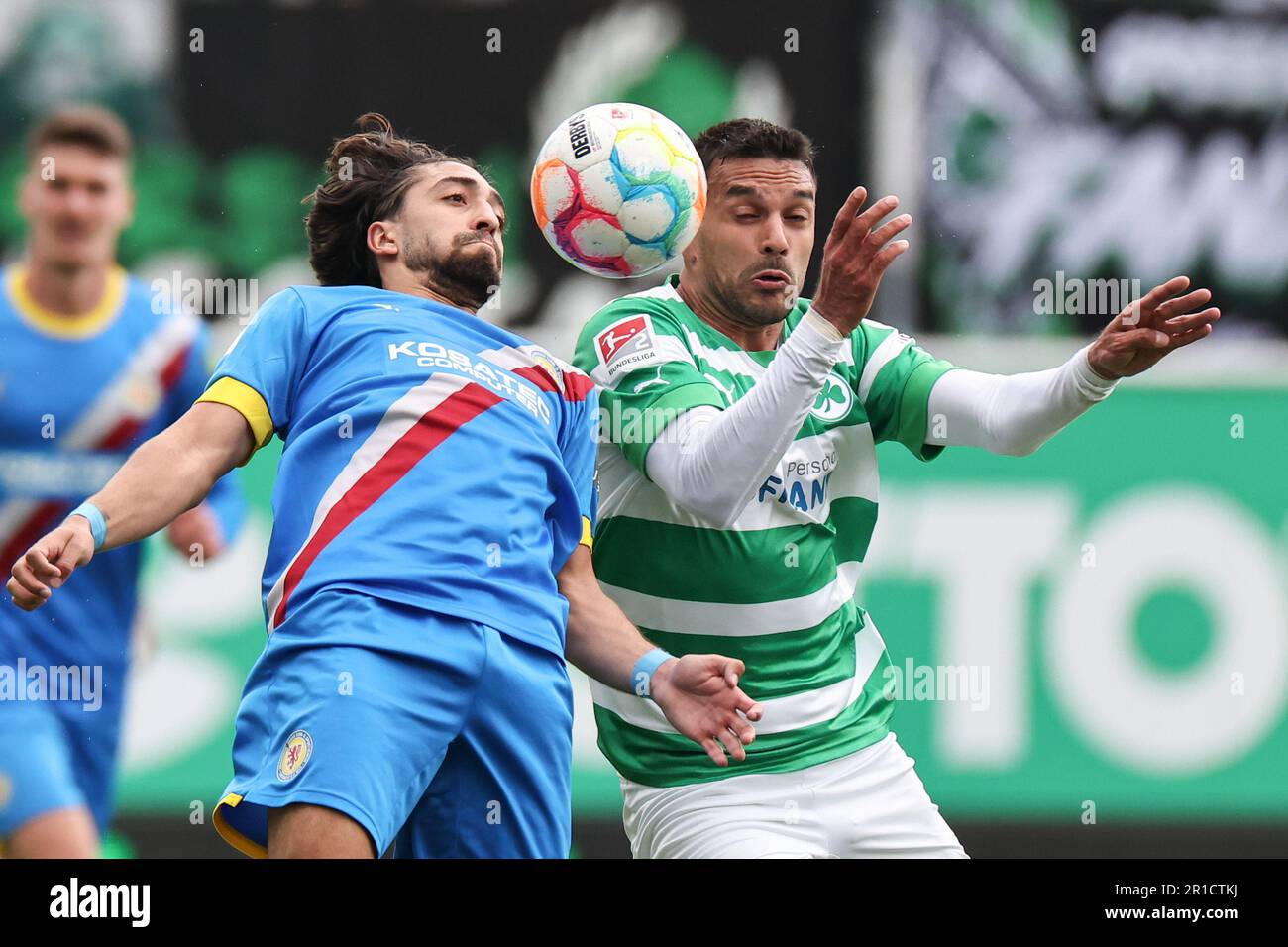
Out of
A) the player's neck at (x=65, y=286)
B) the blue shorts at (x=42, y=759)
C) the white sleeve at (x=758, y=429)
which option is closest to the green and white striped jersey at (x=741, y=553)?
the white sleeve at (x=758, y=429)

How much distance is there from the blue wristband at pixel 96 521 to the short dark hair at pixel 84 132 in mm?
3457

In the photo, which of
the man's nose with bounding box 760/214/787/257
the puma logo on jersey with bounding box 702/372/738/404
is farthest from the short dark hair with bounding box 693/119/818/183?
the puma logo on jersey with bounding box 702/372/738/404

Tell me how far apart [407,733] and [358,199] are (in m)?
1.57

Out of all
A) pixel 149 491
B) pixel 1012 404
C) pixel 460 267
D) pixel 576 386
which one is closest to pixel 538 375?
pixel 576 386

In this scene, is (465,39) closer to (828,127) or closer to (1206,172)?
(828,127)

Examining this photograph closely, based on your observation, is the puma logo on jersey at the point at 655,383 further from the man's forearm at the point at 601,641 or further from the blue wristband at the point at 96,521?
the blue wristband at the point at 96,521

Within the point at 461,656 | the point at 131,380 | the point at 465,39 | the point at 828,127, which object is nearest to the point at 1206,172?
the point at 828,127

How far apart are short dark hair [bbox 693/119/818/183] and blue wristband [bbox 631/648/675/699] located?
1500 millimetres

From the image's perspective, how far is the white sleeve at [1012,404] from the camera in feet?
15.2

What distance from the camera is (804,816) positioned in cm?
459

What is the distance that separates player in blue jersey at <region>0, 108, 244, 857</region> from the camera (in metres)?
5.62

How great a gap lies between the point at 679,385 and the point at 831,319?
1.58 ft

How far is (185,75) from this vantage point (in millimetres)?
7234

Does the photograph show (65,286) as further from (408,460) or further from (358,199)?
(408,460)
